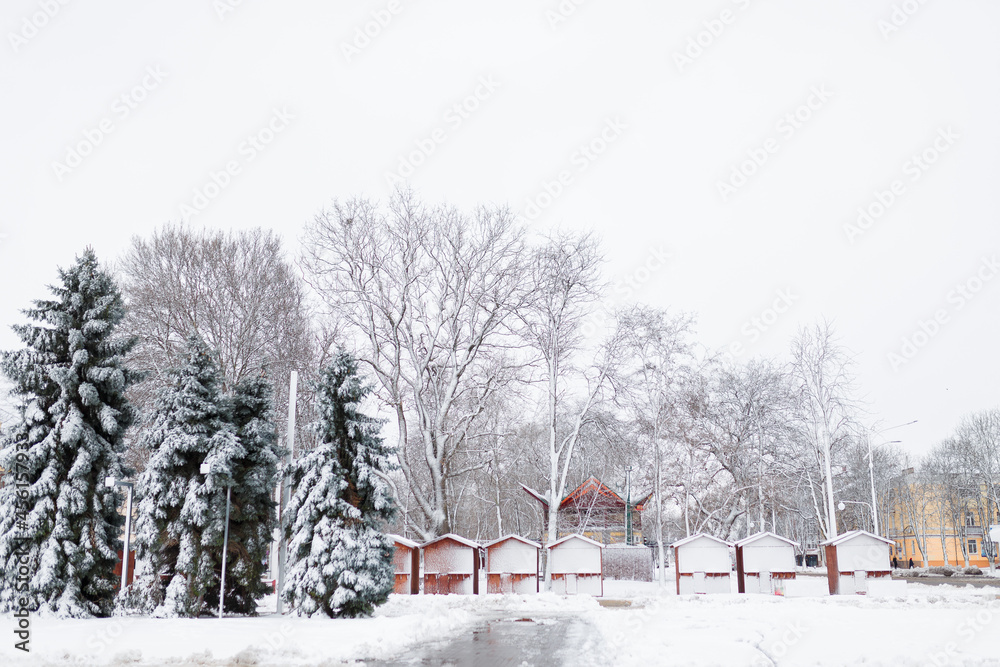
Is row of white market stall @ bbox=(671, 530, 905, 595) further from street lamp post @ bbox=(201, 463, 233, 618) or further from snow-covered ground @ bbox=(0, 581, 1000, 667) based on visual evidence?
street lamp post @ bbox=(201, 463, 233, 618)

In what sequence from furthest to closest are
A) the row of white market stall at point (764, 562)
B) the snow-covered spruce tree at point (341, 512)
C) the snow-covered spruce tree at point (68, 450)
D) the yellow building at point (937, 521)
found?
the yellow building at point (937, 521), the row of white market stall at point (764, 562), the snow-covered spruce tree at point (341, 512), the snow-covered spruce tree at point (68, 450)

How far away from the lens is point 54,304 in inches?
788

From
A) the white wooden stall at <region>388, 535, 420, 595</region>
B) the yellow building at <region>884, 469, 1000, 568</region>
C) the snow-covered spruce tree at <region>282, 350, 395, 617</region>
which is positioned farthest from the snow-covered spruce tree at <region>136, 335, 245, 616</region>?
the yellow building at <region>884, 469, 1000, 568</region>

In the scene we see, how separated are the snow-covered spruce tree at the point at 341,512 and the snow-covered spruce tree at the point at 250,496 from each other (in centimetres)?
98

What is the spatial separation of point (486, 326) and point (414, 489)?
728 cm

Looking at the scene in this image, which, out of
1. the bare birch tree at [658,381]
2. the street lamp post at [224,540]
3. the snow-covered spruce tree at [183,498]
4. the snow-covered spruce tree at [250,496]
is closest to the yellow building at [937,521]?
the bare birch tree at [658,381]

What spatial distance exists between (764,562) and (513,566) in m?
9.19

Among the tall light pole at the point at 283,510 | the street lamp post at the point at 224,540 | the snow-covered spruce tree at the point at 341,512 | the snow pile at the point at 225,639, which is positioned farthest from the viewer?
the tall light pole at the point at 283,510

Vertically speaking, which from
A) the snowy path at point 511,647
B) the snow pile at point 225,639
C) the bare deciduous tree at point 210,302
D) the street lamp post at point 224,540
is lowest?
the snowy path at point 511,647

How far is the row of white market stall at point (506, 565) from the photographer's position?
28.1 meters

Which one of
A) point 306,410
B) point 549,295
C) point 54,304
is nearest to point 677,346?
point 549,295

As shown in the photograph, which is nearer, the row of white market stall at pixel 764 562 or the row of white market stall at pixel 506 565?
the row of white market stall at pixel 764 562

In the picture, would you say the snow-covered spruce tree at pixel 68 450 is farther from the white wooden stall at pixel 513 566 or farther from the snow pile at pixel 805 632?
the white wooden stall at pixel 513 566

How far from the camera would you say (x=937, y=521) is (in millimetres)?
81562
